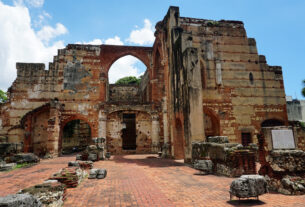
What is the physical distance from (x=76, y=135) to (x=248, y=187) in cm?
2443

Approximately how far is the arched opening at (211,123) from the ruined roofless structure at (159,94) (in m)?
0.08

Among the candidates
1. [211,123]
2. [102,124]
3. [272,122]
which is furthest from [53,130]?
[272,122]

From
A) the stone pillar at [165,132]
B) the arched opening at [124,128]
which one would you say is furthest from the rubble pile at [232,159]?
the arched opening at [124,128]

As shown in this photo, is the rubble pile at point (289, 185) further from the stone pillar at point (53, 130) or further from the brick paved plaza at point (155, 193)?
the stone pillar at point (53, 130)

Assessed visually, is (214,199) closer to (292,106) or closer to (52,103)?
(52,103)

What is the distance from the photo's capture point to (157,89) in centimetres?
2083

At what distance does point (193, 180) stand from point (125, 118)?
15.1 meters

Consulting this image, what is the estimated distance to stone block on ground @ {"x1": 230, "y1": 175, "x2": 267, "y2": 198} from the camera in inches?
182

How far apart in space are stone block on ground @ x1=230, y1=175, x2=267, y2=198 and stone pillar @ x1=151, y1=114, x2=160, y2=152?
1492 cm

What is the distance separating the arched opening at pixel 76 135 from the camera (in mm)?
25312

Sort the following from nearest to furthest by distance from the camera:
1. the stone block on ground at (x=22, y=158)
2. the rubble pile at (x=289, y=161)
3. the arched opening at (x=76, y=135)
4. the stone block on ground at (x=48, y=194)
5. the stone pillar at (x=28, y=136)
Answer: the stone block on ground at (x=48, y=194)
the rubble pile at (x=289, y=161)
the stone block on ground at (x=22, y=158)
the stone pillar at (x=28, y=136)
the arched opening at (x=76, y=135)

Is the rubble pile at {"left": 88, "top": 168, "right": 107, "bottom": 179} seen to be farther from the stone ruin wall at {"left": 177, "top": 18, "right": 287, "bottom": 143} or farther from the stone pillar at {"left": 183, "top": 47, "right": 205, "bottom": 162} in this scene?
the stone ruin wall at {"left": 177, "top": 18, "right": 287, "bottom": 143}

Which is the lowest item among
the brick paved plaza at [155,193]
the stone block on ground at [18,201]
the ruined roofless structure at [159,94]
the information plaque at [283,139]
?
the brick paved plaza at [155,193]

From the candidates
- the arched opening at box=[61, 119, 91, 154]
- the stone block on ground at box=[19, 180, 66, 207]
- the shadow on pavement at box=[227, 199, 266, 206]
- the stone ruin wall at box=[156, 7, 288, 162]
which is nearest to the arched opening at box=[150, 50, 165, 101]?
the stone ruin wall at box=[156, 7, 288, 162]
